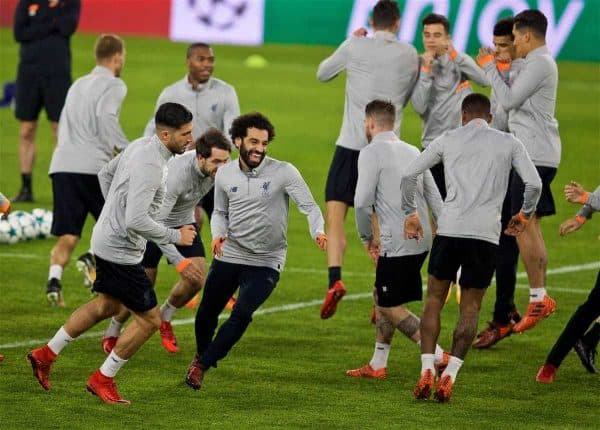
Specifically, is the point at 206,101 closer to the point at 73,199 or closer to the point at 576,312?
the point at 73,199

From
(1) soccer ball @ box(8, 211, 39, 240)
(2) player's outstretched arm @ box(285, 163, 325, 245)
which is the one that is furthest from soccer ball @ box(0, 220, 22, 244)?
(2) player's outstretched arm @ box(285, 163, 325, 245)

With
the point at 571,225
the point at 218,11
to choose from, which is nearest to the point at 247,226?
the point at 571,225

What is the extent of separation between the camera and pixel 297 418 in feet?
30.9

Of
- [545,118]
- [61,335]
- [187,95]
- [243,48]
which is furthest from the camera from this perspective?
[243,48]

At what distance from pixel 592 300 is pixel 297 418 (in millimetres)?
2344

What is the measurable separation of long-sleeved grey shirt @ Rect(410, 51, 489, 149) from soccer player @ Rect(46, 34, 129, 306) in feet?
8.11

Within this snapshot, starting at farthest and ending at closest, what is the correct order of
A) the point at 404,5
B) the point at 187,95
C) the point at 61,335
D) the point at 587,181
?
the point at 404,5
the point at 587,181
the point at 187,95
the point at 61,335

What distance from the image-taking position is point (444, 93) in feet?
42.0

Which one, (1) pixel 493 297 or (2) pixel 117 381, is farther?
(1) pixel 493 297

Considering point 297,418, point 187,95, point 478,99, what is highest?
point 478,99

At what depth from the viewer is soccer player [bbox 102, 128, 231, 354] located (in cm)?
1048

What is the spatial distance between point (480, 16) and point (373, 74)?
21.3 m

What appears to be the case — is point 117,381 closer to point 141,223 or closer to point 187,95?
point 141,223

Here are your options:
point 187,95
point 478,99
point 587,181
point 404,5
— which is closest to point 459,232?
point 478,99
